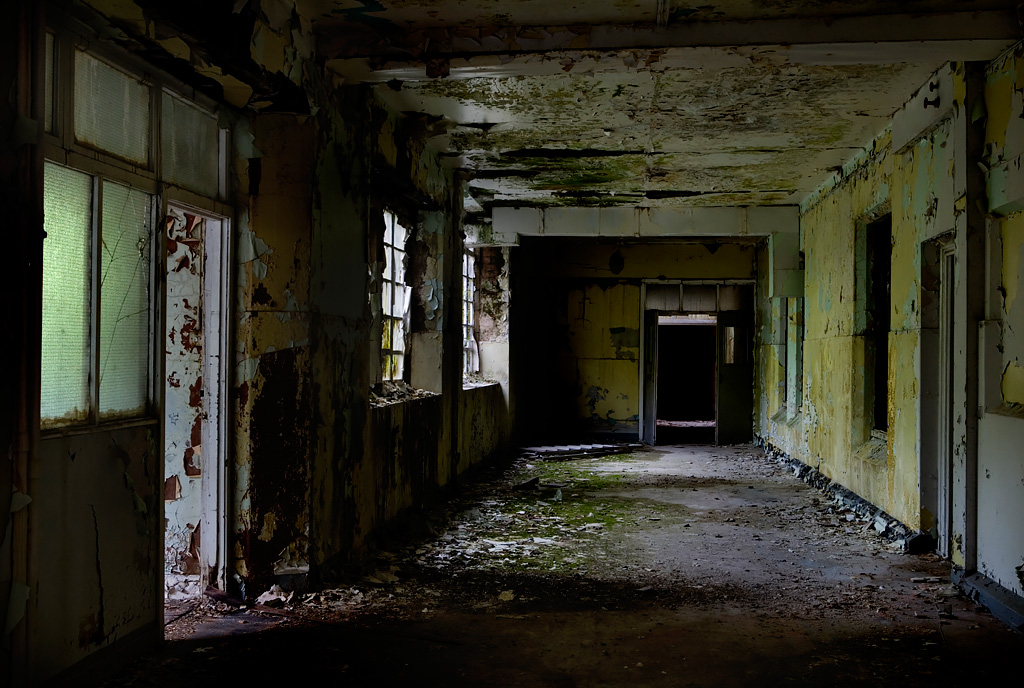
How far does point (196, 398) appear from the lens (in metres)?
3.56

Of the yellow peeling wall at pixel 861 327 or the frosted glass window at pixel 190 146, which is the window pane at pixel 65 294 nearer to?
the frosted glass window at pixel 190 146

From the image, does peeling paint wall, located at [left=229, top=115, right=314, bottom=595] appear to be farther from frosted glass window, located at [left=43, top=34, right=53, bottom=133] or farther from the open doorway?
frosted glass window, located at [left=43, top=34, right=53, bottom=133]

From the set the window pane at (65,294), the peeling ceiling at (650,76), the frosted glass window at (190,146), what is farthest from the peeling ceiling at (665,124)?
the window pane at (65,294)

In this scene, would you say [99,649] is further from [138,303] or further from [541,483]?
[541,483]

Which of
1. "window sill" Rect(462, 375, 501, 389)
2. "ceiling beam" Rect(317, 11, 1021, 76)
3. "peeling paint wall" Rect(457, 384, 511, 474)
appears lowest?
"peeling paint wall" Rect(457, 384, 511, 474)

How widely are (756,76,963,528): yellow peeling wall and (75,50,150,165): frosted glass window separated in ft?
13.2

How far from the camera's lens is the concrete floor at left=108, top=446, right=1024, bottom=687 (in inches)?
114

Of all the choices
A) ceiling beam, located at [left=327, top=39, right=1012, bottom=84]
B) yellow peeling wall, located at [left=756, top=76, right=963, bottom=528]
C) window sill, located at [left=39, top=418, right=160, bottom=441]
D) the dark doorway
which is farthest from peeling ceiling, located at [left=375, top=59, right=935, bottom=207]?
the dark doorway

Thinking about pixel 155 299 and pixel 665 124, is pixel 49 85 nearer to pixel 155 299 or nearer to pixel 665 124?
pixel 155 299

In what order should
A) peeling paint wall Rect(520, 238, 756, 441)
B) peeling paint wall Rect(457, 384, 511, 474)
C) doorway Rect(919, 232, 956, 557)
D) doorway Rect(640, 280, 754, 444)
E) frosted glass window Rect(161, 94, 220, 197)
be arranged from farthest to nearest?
1. peeling paint wall Rect(520, 238, 756, 441)
2. doorway Rect(640, 280, 754, 444)
3. peeling paint wall Rect(457, 384, 511, 474)
4. doorway Rect(919, 232, 956, 557)
5. frosted glass window Rect(161, 94, 220, 197)

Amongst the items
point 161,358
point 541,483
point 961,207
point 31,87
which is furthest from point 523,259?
point 31,87

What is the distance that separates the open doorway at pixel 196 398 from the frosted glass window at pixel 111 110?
2.20 ft

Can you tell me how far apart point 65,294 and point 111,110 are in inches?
27.5

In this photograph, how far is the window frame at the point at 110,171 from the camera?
8.09ft
